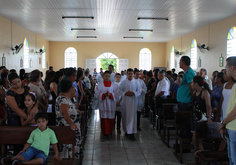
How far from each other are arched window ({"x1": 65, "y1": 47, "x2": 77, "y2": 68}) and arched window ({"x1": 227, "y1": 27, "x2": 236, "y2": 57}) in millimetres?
13793

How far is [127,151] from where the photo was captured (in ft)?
15.0

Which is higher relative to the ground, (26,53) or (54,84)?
(26,53)

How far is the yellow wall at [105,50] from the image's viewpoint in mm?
20625

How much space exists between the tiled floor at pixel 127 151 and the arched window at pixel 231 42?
6624 mm

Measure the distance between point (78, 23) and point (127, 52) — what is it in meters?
9.59

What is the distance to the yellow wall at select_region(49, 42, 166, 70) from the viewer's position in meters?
20.6

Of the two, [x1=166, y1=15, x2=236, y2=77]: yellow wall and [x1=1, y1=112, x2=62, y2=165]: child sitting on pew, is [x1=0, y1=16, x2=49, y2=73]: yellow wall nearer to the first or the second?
[x1=1, y1=112, x2=62, y2=165]: child sitting on pew

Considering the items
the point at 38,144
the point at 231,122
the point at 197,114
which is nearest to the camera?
the point at 231,122

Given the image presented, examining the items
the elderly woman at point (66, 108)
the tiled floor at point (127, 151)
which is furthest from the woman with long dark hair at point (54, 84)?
the elderly woman at point (66, 108)

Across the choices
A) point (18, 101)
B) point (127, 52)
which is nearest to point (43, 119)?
point (18, 101)

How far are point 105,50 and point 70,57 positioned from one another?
331 centimetres

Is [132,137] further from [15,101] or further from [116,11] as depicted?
[116,11]

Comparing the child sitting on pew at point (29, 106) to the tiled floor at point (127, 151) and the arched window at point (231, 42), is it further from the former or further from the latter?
the arched window at point (231, 42)

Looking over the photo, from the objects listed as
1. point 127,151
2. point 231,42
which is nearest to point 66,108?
point 127,151
